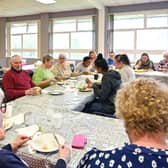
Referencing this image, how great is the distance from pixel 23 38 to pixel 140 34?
207 inches

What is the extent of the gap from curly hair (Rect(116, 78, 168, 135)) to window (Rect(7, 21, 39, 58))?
9.26 metres

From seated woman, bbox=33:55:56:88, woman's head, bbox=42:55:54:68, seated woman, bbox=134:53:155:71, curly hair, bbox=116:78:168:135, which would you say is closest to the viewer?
curly hair, bbox=116:78:168:135

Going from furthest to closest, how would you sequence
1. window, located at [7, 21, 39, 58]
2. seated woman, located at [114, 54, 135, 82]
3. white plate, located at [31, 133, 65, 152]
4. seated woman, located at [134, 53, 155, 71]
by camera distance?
window, located at [7, 21, 39, 58] < seated woman, located at [134, 53, 155, 71] < seated woman, located at [114, 54, 135, 82] < white plate, located at [31, 133, 65, 152]

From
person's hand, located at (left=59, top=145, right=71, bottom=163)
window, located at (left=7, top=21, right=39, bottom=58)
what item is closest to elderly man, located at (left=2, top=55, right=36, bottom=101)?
person's hand, located at (left=59, top=145, right=71, bottom=163)

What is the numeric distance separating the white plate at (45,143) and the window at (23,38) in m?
8.75

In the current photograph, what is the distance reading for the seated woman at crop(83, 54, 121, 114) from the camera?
9.86ft

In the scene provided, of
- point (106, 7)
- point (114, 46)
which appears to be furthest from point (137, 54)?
point (106, 7)

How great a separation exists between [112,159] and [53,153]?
0.61 m

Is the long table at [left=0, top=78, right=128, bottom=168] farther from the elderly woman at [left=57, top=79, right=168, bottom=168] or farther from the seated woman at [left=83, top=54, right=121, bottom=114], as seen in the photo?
the seated woman at [left=83, top=54, right=121, bottom=114]

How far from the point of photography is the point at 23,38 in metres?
10.4

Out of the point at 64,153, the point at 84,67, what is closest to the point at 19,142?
the point at 64,153

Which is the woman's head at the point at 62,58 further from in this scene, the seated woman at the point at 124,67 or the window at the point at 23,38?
the window at the point at 23,38

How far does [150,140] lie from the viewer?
2.93 feet

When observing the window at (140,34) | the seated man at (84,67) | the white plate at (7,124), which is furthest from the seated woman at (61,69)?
the window at (140,34)
